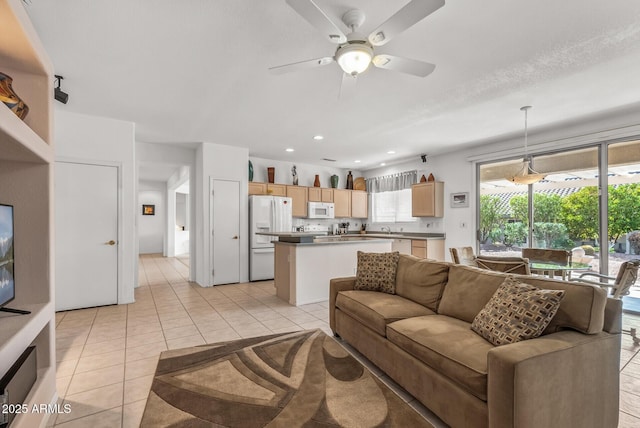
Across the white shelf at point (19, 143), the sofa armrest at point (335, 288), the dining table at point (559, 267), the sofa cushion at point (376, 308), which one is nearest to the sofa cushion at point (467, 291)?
the sofa cushion at point (376, 308)

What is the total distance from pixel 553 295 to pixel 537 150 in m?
4.13

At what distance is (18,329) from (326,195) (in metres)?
6.33

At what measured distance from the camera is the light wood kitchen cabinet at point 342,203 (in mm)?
7703

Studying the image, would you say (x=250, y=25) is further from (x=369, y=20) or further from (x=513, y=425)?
(x=513, y=425)

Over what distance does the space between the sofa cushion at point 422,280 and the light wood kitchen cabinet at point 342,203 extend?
4.68 metres

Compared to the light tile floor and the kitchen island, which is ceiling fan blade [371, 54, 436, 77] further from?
the kitchen island

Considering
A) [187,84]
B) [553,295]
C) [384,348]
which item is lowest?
[384,348]

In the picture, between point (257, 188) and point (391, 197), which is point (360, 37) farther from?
point (391, 197)

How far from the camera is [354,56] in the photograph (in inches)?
85.2

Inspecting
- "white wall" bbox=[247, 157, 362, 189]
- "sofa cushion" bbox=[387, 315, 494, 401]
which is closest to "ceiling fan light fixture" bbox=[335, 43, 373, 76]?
"sofa cushion" bbox=[387, 315, 494, 401]

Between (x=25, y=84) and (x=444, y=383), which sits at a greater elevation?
(x=25, y=84)

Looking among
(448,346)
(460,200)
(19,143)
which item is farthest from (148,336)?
(460,200)

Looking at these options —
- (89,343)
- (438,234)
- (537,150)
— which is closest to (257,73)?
(89,343)

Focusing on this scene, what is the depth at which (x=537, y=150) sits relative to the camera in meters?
4.85
